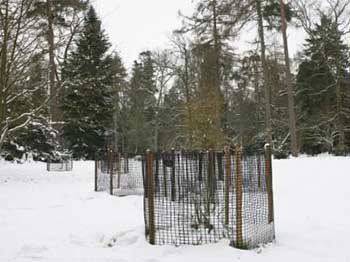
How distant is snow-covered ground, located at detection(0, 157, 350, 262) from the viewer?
5289 mm

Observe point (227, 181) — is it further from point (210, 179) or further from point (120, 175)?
point (120, 175)

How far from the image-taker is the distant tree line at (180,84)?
15.1 meters

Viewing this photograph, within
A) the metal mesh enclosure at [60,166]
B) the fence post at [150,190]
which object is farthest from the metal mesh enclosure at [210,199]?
the metal mesh enclosure at [60,166]

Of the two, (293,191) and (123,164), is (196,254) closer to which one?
(293,191)

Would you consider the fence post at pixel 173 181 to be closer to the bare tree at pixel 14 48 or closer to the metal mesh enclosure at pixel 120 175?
the metal mesh enclosure at pixel 120 175

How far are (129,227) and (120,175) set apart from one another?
5.11 meters

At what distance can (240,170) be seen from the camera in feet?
18.3

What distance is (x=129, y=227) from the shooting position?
680 centimetres

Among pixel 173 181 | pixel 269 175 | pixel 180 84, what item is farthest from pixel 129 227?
pixel 180 84

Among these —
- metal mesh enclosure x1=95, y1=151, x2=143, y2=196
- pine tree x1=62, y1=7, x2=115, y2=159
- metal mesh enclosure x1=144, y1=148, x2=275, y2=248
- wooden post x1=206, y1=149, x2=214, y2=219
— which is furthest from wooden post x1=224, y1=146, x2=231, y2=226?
pine tree x1=62, y1=7, x2=115, y2=159

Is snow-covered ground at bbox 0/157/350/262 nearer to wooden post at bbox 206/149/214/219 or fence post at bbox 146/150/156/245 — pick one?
fence post at bbox 146/150/156/245

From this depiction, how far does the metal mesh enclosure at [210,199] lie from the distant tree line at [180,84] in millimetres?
8780

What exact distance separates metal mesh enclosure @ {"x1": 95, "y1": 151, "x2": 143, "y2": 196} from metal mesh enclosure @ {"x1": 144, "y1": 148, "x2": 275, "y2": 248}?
16.0ft

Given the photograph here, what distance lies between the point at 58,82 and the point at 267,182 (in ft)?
36.4
